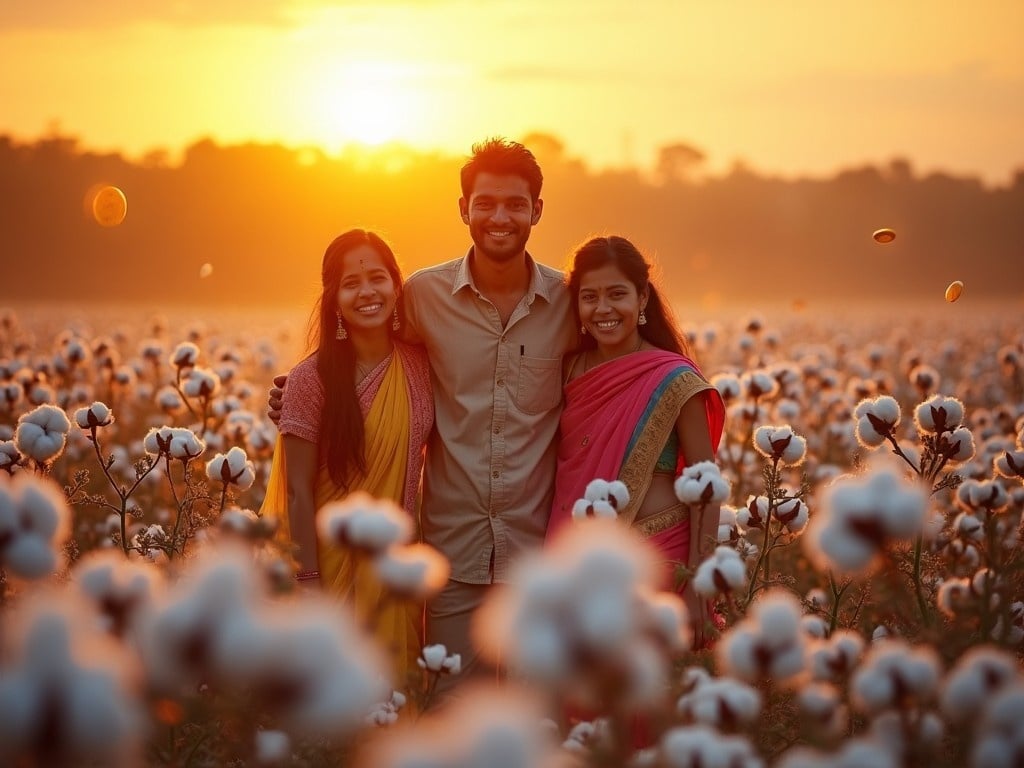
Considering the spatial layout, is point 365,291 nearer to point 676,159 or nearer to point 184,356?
point 184,356

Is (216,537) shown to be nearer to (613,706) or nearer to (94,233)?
(613,706)

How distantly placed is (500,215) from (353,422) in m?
1.00

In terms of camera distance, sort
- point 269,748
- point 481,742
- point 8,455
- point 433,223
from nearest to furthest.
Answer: point 481,742 → point 269,748 → point 8,455 → point 433,223

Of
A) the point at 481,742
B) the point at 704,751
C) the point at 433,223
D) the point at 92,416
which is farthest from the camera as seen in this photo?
the point at 433,223

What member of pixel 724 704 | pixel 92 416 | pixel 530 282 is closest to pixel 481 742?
pixel 724 704

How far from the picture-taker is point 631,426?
3.99m

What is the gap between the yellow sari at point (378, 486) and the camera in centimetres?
401

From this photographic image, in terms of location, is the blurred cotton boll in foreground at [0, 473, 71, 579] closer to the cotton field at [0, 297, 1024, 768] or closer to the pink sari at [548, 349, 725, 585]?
the cotton field at [0, 297, 1024, 768]

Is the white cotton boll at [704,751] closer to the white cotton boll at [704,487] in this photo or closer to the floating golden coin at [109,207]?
the white cotton boll at [704,487]

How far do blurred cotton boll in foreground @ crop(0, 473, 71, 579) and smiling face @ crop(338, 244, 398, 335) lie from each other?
2.40m

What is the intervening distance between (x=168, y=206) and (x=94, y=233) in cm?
372

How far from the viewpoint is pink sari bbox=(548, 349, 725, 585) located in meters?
3.97

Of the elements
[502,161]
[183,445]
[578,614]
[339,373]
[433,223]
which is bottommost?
[183,445]

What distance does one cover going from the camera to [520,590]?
134cm
